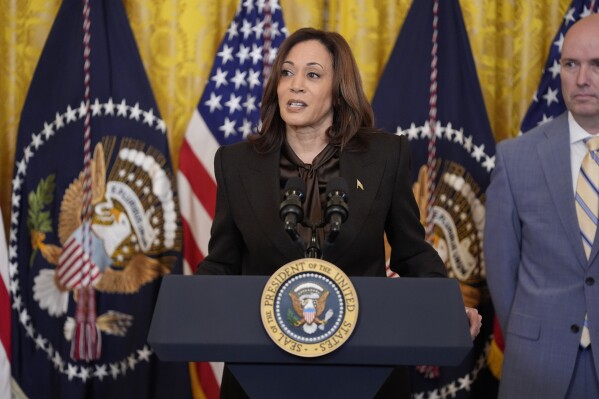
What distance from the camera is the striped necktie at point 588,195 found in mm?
2980

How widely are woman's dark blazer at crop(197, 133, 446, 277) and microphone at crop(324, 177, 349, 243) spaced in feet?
1.19

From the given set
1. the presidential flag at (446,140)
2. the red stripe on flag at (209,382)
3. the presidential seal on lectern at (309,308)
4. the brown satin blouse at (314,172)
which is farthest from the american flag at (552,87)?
the presidential seal on lectern at (309,308)

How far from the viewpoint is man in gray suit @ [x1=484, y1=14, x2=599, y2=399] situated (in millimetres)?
2906

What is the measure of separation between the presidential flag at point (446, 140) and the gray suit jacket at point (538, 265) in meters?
0.63

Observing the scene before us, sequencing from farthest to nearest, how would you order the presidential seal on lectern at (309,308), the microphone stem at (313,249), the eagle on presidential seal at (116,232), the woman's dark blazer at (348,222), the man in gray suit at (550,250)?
1. the eagle on presidential seal at (116,232)
2. the man in gray suit at (550,250)
3. the woman's dark blazer at (348,222)
4. the microphone stem at (313,249)
5. the presidential seal on lectern at (309,308)

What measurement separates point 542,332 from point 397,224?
1.02m

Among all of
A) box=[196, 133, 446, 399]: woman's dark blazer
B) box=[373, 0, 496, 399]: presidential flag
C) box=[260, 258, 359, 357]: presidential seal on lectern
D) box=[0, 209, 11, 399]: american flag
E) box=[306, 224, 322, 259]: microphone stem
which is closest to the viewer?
box=[260, 258, 359, 357]: presidential seal on lectern

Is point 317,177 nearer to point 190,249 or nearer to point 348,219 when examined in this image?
point 348,219

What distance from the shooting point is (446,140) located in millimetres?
3871

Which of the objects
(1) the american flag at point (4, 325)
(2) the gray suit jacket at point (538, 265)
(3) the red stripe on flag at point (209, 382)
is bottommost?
(3) the red stripe on flag at point (209, 382)

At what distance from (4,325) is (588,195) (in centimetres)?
240

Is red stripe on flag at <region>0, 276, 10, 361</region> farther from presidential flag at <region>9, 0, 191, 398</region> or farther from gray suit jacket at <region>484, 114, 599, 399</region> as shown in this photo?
gray suit jacket at <region>484, 114, 599, 399</region>

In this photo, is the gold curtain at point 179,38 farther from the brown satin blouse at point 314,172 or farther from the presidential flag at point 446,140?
the brown satin blouse at point 314,172

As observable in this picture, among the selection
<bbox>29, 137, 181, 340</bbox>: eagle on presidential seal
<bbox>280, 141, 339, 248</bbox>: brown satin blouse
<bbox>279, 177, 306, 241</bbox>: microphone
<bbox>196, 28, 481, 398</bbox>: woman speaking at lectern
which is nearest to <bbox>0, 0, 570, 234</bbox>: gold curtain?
<bbox>29, 137, 181, 340</bbox>: eagle on presidential seal
